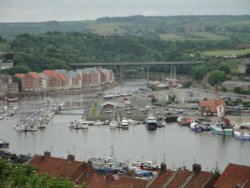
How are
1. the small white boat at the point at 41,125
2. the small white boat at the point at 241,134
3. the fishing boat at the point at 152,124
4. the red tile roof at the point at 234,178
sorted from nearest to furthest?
the red tile roof at the point at 234,178 → the small white boat at the point at 241,134 → the fishing boat at the point at 152,124 → the small white boat at the point at 41,125

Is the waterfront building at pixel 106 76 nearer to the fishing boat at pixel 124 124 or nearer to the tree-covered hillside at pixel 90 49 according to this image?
the tree-covered hillside at pixel 90 49

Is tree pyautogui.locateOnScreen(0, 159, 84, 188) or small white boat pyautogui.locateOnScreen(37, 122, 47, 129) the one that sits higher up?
tree pyautogui.locateOnScreen(0, 159, 84, 188)

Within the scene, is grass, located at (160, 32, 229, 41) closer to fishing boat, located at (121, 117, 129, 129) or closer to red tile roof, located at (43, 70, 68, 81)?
red tile roof, located at (43, 70, 68, 81)

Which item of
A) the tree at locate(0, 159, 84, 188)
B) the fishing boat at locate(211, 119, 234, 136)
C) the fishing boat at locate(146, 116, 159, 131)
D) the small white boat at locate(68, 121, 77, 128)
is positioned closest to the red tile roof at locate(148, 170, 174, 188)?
the tree at locate(0, 159, 84, 188)

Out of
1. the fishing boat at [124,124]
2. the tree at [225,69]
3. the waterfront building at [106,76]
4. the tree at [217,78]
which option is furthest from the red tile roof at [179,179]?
the waterfront building at [106,76]

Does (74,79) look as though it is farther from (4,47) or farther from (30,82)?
(4,47)

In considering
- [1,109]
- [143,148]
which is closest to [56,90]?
[1,109]
